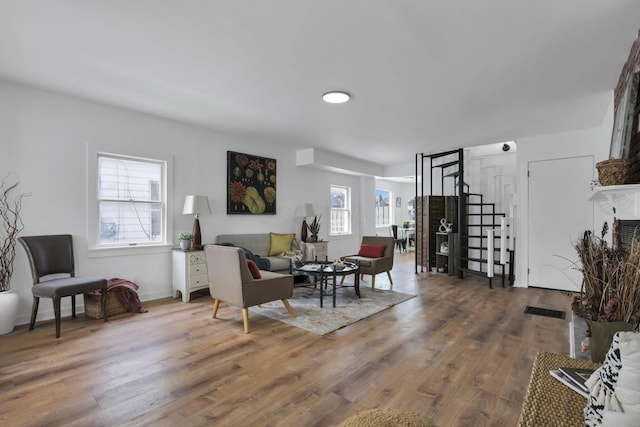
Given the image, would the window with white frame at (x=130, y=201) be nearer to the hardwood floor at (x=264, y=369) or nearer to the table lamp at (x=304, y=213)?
the hardwood floor at (x=264, y=369)

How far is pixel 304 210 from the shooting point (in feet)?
21.4

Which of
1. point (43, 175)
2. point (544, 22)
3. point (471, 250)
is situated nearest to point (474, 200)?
point (471, 250)

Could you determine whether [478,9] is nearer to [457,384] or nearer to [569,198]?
[457,384]

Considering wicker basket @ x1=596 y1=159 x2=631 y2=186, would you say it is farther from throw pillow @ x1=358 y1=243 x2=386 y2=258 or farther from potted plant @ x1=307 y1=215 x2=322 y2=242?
potted plant @ x1=307 y1=215 x2=322 y2=242

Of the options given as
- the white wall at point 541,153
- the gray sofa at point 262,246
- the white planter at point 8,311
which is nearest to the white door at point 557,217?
the white wall at point 541,153

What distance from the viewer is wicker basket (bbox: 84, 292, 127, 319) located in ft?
12.2

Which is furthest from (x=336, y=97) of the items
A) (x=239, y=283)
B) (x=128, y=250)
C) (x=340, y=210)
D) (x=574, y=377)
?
(x=340, y=210)

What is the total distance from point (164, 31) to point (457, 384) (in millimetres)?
3324

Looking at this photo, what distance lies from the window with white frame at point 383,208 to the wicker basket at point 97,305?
821 centimetres

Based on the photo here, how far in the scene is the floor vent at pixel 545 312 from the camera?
3.90 m

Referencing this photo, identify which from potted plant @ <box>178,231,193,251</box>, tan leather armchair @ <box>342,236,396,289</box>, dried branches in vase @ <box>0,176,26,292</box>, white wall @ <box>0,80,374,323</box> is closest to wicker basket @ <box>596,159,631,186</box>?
tan leather armchair @ <box>342,236,396,289</box>

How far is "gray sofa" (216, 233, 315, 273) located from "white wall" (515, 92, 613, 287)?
3570mm

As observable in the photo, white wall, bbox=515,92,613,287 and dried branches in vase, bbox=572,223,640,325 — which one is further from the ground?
white wall, bbox=515,92,613,287

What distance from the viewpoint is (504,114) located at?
14.3 ft
